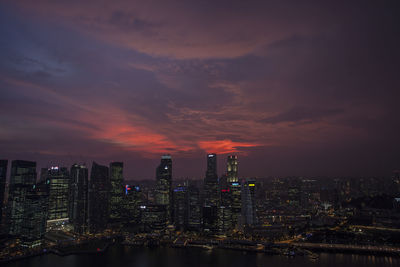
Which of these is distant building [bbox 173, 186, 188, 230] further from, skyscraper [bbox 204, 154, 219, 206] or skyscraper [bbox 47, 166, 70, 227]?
skyscraper [bbox 47, 166, 70, 227]

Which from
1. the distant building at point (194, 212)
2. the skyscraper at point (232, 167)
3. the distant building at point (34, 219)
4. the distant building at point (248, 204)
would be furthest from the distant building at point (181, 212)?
the distant building at point (34, 219)

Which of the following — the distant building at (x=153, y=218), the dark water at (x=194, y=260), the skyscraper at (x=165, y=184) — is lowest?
the dark water at (x=194, y=260)

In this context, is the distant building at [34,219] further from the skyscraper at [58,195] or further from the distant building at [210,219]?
the distant building at [210,219]

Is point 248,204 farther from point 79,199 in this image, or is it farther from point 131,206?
point 79,199

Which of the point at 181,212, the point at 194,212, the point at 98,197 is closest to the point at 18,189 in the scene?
the point at 98,197

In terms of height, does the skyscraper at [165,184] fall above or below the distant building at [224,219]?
above

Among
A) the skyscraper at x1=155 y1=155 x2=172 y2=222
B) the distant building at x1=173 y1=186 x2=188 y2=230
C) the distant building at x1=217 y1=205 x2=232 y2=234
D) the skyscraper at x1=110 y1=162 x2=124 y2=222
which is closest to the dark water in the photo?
the distant building at x1=217 y1=205 x2=232 y2=234

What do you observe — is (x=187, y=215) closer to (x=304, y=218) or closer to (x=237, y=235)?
(x=237, y=235)
